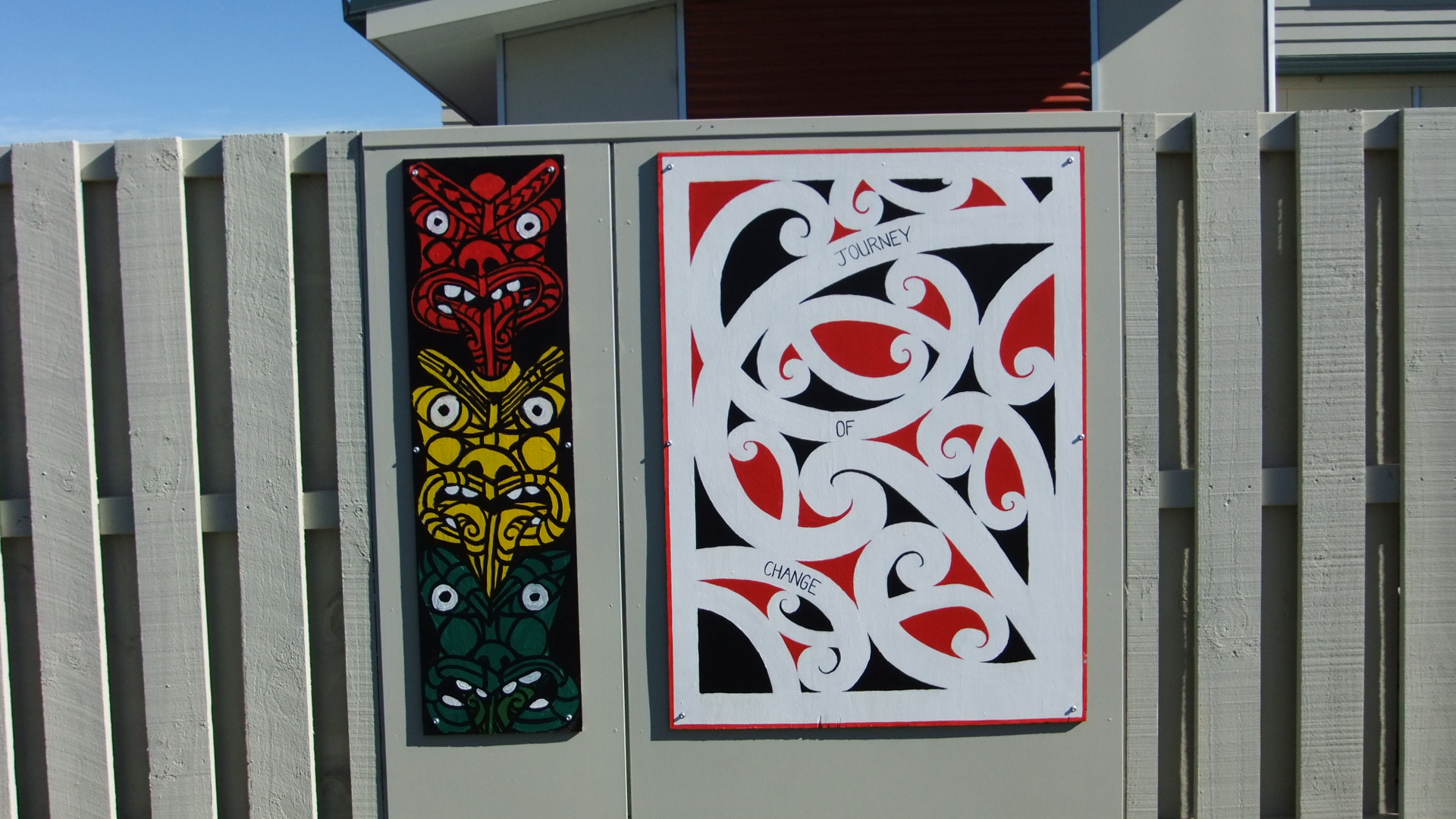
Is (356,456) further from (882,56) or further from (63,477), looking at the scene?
(882,56)

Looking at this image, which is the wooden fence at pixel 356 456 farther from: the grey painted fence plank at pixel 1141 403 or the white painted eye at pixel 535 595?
the white painted eye at pixel 535 595

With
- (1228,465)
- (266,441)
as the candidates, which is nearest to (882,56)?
Answer: (1228,465)

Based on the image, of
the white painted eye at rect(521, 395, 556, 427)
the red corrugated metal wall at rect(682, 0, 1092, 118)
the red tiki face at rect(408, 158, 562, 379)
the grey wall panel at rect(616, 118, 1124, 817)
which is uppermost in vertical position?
the red corrugated metal wall at rect(682, 0, 1092, 118)

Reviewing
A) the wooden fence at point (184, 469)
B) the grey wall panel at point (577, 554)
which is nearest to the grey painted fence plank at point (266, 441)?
the wooden fence at point (184, 469)

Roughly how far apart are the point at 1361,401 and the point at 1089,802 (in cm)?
136

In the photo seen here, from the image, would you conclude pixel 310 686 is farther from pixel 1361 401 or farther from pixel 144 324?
pixel 1361 401

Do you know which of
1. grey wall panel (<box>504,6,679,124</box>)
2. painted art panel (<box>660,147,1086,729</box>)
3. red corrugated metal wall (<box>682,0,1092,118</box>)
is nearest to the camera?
painted art panel (<box>660,147,1086,729</box>)

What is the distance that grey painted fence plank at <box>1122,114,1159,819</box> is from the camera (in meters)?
2.56

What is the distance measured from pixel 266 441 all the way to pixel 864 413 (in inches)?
65.7

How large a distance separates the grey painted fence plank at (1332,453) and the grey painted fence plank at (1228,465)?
0.44 feet

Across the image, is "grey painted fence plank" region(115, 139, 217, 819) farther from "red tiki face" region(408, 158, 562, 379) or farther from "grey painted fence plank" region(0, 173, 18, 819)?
"red tiki face" region(408, 158, 562, 379)

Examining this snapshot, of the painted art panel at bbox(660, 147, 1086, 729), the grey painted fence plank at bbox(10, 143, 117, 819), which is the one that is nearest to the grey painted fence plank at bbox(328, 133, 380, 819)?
the grey painted fence plank at bbox(10, 143, 117, 819)

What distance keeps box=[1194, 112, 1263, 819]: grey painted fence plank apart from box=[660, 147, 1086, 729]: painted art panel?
0.36 meters

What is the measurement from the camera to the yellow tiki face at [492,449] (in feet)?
8.34
